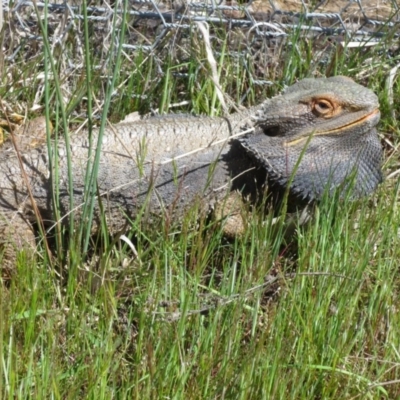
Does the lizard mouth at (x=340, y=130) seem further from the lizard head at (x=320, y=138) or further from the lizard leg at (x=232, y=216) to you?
the lizard leg at (x=232, y=216)

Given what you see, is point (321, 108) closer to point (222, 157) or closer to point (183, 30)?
point (222, 157)

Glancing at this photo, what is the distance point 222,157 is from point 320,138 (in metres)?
0.51

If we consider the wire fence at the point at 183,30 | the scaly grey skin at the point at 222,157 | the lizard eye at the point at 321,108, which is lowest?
the scaly grey skin at the point at 222,157

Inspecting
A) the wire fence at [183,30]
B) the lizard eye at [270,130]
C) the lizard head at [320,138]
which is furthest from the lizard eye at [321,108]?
the wire fence at [183,30]

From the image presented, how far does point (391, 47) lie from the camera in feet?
18.5

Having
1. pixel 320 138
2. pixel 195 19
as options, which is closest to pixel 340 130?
pixel 320 138

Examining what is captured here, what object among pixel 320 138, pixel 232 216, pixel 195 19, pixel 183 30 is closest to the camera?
pixel 232 216

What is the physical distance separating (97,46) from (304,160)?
5.22 ft

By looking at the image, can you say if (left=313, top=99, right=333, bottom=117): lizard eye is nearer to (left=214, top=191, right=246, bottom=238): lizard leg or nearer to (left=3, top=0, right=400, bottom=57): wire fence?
(left=214, top=191, right=246, bottom=238): lizard leg

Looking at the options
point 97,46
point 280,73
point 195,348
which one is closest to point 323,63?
point 280,73

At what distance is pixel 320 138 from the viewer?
4.69 m

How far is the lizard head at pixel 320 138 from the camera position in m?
4.62

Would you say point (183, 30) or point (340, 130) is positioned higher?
point (183, 30)

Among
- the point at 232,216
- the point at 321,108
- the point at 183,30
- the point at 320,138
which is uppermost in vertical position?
the point at 183,30
